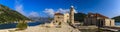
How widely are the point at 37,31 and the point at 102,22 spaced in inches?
2000

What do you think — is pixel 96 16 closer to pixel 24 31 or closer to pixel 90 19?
pixel 90 19

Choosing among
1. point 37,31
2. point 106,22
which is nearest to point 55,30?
point 37,31

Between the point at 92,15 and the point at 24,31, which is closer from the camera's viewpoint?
the point at 24,31

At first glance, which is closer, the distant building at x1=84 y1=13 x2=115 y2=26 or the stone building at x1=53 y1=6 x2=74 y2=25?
the distant building at x1=84 y1=13 x2=115 y2=26

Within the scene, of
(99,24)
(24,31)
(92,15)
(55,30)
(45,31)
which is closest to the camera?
(24,31)

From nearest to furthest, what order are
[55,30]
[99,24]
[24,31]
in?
1. [24,31]
2. [55,30]
3. [99,24]

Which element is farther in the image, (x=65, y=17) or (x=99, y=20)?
(x=65, y=17)

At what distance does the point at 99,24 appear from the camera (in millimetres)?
79562

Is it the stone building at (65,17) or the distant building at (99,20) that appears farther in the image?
the stone building at (65,17)

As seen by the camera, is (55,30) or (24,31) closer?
(24,31)

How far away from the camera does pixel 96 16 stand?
82000 mm

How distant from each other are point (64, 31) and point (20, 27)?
7.74m

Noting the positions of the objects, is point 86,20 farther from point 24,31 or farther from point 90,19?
point 24,31

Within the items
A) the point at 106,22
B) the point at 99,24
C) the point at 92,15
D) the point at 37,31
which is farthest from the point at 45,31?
the point at 92,15
